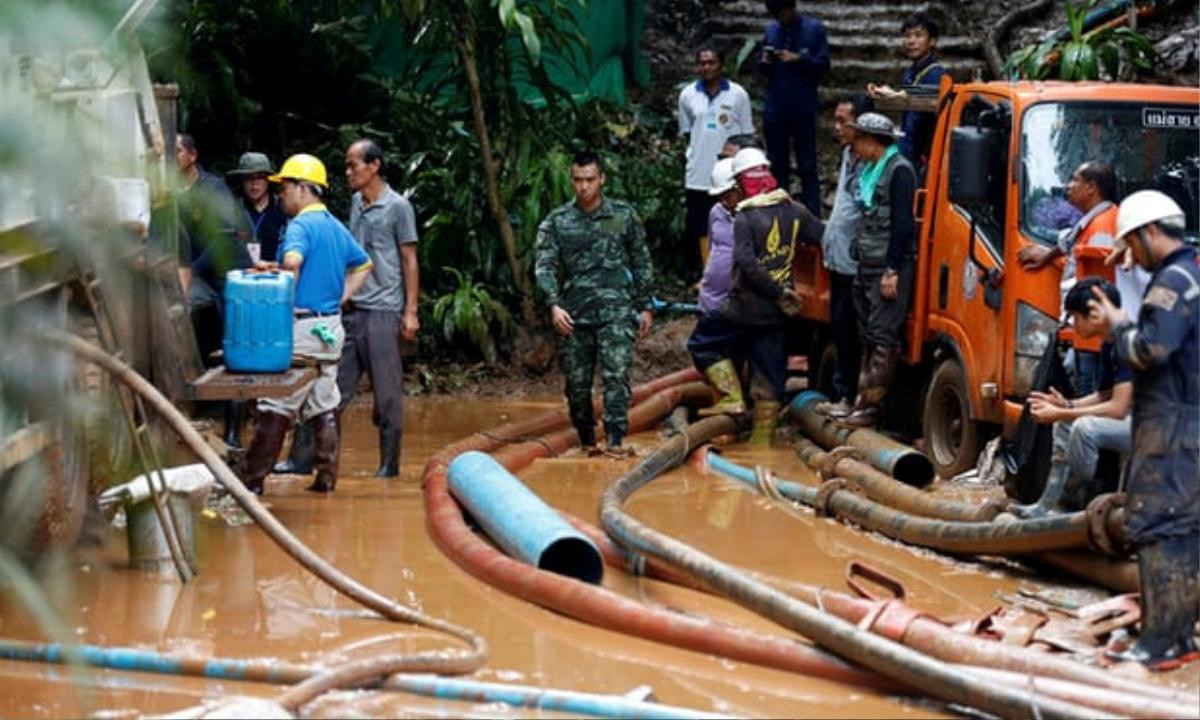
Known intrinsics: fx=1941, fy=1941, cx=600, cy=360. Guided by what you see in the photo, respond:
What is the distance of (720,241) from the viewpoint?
13.2 m

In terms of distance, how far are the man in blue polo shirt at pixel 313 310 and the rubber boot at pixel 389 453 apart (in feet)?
2.03

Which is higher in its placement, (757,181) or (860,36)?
(860,36)

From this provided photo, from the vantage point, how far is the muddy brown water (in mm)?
7039

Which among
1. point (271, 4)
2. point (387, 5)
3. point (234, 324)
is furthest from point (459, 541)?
point (271, 4)

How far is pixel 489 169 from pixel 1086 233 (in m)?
6.34

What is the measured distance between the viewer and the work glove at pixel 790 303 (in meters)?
12.8

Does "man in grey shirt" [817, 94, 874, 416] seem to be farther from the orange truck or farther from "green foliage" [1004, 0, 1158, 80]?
"green foliage" [1004, 0, 1158, 80]

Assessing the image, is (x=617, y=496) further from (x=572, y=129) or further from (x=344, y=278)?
(x=572, y=129)

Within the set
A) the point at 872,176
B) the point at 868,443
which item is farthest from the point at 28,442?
the point at 872,176

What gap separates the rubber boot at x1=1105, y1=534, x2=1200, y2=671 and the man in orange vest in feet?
7.59

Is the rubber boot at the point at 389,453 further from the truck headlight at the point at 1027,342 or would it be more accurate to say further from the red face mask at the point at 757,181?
the truck headlight at the point at 1027,342

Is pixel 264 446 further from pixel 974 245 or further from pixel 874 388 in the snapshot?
pixel 974 245

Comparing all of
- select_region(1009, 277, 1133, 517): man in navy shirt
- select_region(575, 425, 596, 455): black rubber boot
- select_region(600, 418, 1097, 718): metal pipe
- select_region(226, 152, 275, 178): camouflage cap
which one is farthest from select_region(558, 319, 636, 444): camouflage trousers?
select_region(1009, 277, 1133, 517): man in navy shirt

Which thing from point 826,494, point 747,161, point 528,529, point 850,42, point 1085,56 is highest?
point 850,42
